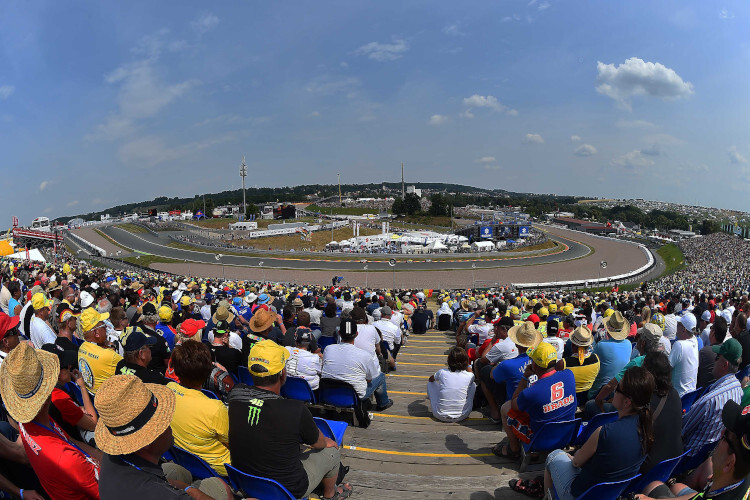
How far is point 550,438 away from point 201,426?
3.63m

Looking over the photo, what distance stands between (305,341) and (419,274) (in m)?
40.4

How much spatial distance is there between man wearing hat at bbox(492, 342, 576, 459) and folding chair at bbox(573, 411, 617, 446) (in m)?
0.24

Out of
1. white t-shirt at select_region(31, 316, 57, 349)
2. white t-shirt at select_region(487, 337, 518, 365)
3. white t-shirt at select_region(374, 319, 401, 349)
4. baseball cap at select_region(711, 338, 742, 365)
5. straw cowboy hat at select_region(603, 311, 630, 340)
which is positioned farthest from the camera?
white t-shirt at select_region(374, 319, 401, 349)

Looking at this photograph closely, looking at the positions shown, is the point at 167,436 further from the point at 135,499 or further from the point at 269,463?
the point at 269,463

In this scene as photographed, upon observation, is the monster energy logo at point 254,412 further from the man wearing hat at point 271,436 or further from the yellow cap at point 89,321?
the yellow cap at point 89,321

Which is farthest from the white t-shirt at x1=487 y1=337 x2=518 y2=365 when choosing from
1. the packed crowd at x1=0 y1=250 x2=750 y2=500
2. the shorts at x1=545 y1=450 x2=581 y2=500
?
the shorts at x1=545 y1=450 x2=581 y2=500

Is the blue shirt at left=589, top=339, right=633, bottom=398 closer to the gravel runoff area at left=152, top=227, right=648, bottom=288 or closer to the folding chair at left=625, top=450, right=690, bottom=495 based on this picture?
the folding chair at left=625, top=450, right=690, bottom=495

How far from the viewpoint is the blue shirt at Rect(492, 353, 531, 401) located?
5574 mm

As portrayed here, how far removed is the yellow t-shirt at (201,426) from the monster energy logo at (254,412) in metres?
0.52

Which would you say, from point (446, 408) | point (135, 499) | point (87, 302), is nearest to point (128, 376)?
point (135, 499)

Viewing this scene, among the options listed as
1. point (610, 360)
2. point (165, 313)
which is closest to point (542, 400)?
point (610, 360)

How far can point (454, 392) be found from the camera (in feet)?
19.6

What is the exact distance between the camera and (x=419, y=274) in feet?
152

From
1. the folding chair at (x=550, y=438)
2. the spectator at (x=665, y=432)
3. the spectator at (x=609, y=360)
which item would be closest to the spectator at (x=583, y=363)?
the spectator at (x=609, y=360)
